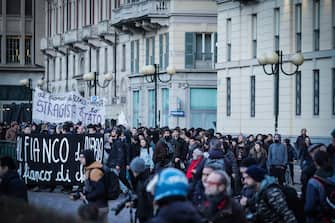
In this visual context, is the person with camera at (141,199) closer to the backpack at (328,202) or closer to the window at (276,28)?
the backpack at (328,202)

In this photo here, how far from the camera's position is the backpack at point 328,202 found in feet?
50.9

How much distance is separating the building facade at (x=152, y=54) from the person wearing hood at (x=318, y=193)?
47.2 metres

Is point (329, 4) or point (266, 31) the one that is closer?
point (329, 4)

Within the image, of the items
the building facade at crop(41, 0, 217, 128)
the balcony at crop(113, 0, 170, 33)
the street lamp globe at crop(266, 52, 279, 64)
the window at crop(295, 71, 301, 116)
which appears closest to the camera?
the street lamp globe at crop(266, 52, 279, 64)

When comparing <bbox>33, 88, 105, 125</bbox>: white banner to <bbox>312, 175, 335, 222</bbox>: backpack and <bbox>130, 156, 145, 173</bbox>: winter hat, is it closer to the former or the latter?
<bbox>130, 156, 145, 173</bbox>: winter hat

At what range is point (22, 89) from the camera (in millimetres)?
103188

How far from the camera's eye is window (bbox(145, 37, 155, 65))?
229ft

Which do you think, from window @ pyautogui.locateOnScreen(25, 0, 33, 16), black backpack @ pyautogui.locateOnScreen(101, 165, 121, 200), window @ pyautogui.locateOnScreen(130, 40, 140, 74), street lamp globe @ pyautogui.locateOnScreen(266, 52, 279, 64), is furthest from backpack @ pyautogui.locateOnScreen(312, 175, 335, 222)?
window @ pyautogui.locateOnScreen(25, 0, 33, 16)

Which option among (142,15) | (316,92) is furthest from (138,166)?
(142,15)

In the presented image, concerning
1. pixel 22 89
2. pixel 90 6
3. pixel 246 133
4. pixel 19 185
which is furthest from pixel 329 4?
pixel 22 89

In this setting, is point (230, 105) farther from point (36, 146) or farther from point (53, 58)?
point (53, 58)

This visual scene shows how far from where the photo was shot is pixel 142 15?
6781 cm

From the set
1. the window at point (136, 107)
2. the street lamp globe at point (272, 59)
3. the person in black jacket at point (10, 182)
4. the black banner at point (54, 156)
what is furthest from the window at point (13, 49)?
the person in black jacket at point (10, 182)

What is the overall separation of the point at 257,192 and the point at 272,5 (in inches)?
1459
